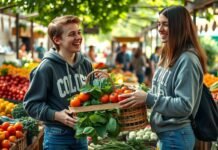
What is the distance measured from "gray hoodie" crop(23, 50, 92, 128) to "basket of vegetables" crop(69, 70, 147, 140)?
0.79 ft

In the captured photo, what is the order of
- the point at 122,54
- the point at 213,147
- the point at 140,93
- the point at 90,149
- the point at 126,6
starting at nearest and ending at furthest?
the point at 140,93 < the point at 213,147 < the point at 90,149 < the point at 126,6 < the point at 122,54

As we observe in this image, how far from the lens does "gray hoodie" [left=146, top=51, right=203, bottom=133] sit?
9.17ft

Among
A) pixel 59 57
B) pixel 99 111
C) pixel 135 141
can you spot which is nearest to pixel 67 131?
pixel 99 111

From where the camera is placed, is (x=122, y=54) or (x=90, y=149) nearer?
(x=90, y=149)

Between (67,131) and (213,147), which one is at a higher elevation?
(67,131)

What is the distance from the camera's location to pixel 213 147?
16.8 feet

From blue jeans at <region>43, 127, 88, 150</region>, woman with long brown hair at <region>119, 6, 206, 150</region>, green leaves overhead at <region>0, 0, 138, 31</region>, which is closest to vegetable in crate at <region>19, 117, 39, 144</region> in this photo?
blue jeans at <region>43, 127, 88, 150</region>

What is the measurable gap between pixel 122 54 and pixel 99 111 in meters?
16.0

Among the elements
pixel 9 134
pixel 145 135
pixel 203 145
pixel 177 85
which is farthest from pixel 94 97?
pixel 203 145

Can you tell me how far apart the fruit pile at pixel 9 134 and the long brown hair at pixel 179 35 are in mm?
2002

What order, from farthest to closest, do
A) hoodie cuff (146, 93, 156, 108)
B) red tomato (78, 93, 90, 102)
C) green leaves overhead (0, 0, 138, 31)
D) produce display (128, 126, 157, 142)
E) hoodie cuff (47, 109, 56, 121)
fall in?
green leaves overhead (0, 0, 138, 31), produce display (128, 126, 157, 142), hoodie cuff (47, 109, 56, 121), red tomato (78, 93, 90, 102), hoodie cuff (146, 93, 156, 108)

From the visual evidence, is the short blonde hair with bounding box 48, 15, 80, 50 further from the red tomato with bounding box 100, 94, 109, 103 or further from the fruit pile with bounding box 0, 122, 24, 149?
the fruit pile with bounding box 0, 122, 24, 149

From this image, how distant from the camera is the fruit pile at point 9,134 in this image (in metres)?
4.19

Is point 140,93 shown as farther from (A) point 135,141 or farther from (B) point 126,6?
(B) point 126,6
